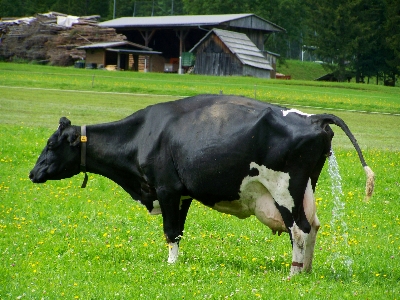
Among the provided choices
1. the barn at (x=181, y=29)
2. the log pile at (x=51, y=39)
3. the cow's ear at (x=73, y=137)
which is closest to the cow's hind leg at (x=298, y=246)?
the cow's ear at (x=73, y=137)

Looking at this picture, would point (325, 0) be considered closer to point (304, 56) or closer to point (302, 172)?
point (304, 56)

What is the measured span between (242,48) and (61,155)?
60964 millimetres

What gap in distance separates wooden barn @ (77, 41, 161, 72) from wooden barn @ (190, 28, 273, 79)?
20.3 ft

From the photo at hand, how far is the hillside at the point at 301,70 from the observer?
92.9 m

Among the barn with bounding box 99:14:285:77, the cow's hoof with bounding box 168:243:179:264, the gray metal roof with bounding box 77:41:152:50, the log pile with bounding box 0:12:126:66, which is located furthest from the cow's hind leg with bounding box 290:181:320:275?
the log pile with bounding box 0:12:126:66

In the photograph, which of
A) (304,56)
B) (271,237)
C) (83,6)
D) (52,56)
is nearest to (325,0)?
(52,56)

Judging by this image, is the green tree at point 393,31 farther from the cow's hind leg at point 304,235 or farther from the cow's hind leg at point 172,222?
the cow's hind leg at point 304,235

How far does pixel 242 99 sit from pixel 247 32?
68419mm

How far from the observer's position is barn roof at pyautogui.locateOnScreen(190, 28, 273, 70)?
6650 centimetres

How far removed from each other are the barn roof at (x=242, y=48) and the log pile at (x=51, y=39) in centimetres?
1228

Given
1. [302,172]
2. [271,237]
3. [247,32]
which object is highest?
[247,32]

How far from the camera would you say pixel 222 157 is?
782 centimetres

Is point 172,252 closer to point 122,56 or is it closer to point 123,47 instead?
point 122,56

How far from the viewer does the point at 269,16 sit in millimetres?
100500
